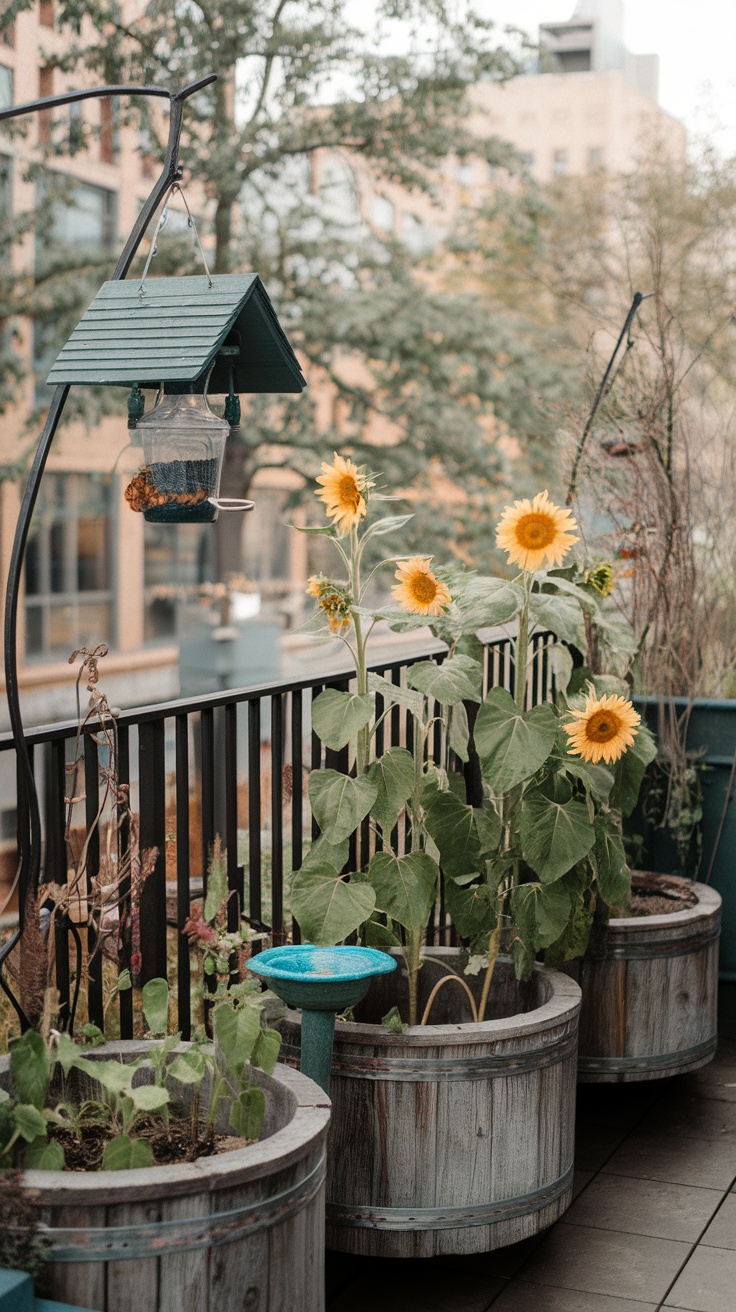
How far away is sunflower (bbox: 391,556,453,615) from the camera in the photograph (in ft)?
8.91

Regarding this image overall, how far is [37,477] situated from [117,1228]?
1.11m

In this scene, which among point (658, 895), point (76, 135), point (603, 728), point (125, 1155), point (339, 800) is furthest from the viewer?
point (76, 135)

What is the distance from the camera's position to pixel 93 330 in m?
2.29

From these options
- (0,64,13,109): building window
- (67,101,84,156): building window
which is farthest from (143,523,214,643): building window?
(67,101,84,156): building window

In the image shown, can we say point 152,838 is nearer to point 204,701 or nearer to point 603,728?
point 204,701

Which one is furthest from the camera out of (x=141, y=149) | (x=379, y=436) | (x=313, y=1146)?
(x=379, y=436)

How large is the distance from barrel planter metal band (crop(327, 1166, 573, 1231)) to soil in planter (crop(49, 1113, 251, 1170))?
0.52 metres

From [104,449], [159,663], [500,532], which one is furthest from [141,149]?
[500,532]

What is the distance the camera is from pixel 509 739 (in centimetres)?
277

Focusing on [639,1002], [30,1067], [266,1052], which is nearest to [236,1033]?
[266,1052]

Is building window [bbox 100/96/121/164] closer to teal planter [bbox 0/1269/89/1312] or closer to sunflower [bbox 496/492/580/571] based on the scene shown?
sunflower [bbox 496/492/580/571]

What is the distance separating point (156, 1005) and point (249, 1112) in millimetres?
262

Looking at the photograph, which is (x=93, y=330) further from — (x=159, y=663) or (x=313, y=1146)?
(x=159, y=663)

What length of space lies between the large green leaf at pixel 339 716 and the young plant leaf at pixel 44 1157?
97 cm
